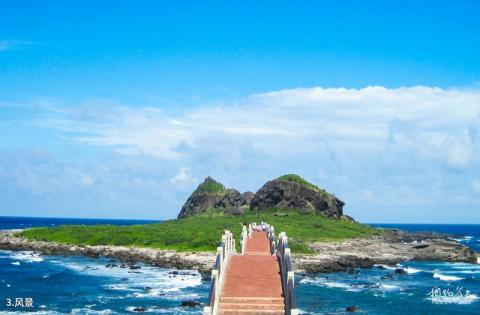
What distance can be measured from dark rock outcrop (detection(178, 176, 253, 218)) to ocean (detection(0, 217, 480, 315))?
7602 centimetres

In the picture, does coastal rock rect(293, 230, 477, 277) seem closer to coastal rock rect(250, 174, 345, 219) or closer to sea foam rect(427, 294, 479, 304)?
sea foam rect(427, 294, 479, 304)

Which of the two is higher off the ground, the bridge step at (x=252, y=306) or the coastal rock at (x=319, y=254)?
the bridge step at (x=252, y=306)

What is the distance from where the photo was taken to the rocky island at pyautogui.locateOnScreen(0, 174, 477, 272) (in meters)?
79.8

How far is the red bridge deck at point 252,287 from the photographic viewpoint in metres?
20.9

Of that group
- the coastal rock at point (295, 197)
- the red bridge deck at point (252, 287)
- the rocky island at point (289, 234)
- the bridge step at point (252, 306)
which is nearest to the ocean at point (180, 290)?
the rocky island at point (289, 234)

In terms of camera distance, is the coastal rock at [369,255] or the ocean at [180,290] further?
the coastal rock at [369,255]

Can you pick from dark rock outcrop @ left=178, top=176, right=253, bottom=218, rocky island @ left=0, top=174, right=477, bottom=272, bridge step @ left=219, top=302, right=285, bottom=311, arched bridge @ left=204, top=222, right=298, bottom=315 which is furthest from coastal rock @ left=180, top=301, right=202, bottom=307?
dark rock outcrop @ left=178, top=176, right=253, bottom=218

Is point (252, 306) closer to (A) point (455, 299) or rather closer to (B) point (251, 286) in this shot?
(B) point (251, 286)

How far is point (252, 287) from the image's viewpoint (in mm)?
22656

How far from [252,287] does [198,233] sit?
73.3 m

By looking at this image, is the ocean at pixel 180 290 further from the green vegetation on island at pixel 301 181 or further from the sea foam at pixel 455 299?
the green vegetation on island at pixel 301 181

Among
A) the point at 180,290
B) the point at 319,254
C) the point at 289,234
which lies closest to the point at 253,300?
the point at 180,290

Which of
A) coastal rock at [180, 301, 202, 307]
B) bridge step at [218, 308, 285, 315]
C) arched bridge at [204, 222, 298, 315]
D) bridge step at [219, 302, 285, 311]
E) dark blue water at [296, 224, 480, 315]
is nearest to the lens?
arched bridge at [204, 222, 298, 315]

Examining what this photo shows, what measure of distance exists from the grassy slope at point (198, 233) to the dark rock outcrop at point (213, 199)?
29766mm
